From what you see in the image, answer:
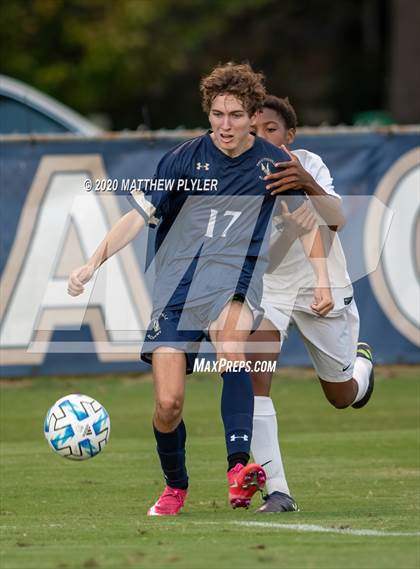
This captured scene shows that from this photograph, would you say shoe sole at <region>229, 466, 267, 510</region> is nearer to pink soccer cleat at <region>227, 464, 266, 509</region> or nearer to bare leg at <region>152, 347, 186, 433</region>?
pink soccer cleat at <region>227, 464, 266, 509</region>

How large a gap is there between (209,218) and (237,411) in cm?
109

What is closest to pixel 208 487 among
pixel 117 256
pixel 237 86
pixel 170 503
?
pixel 170 503

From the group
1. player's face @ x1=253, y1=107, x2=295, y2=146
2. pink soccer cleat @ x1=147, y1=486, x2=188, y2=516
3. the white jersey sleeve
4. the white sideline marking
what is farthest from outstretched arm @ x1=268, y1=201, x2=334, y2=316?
the white sideline marking

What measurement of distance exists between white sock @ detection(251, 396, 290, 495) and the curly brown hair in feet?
5.58

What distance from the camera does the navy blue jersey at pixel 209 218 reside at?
8055 millimetres

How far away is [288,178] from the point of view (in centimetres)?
809

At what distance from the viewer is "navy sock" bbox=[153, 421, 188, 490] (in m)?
8.11

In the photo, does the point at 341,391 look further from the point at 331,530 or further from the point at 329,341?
the point at 331,530

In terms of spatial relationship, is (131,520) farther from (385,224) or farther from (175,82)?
(175,82)

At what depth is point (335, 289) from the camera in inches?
351

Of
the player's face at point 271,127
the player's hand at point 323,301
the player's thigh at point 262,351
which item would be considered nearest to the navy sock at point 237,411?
the player's thigh at point 262,351

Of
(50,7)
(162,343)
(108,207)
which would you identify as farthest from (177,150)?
(50,7)

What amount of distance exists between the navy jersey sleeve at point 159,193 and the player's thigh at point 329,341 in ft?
3.96

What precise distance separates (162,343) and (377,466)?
2.86 metres
